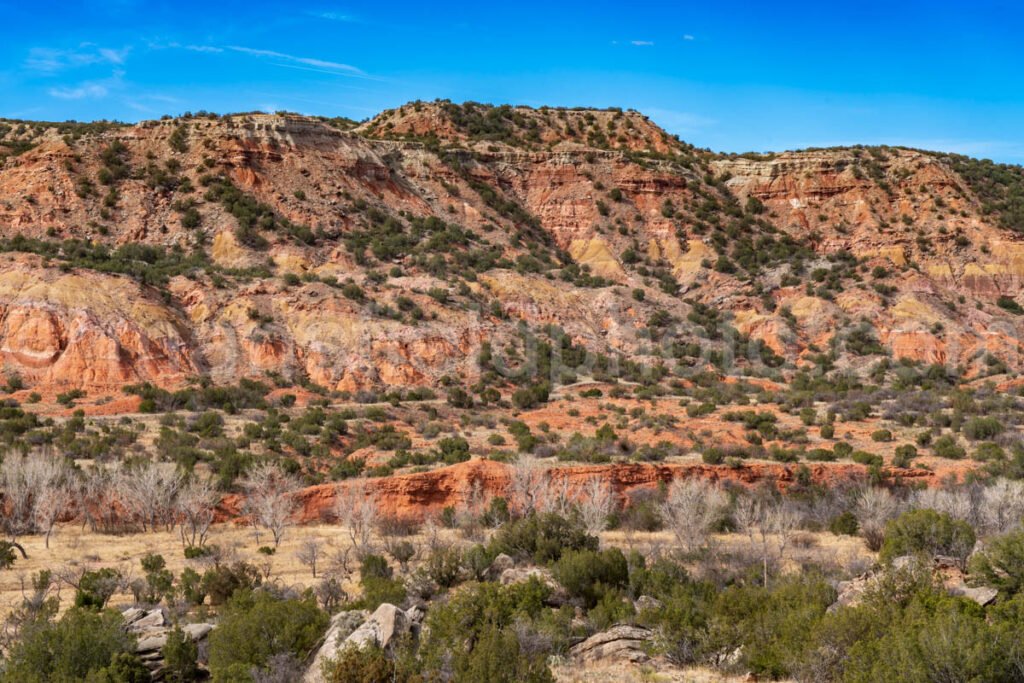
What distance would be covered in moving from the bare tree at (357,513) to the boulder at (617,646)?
27.1ft

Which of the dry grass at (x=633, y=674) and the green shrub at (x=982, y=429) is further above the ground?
the green shrub at (x=982, y=429)

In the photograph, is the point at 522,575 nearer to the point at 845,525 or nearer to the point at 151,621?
the point at 151,621

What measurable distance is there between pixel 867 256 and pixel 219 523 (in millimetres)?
49813

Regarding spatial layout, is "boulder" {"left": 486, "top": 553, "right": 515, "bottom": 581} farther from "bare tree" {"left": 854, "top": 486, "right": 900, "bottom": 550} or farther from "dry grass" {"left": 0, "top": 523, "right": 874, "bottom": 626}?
"bare tree" {"left": 854, "top": 486, "right": 900, "bottom": 550}

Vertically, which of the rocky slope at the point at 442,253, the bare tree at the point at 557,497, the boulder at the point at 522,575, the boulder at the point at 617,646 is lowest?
the bare tree at the point at 557,497

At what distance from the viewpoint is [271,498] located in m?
25.2

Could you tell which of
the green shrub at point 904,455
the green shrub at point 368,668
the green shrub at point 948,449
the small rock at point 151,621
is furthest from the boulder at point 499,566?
the green shrub at point 948,449

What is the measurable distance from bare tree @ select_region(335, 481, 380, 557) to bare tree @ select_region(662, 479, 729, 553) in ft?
27.2

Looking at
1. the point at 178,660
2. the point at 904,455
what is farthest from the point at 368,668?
the point at 904,455

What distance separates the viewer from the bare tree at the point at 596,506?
23.5 meters

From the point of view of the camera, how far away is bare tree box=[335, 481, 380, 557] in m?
22.0

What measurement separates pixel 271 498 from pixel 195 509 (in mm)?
2138

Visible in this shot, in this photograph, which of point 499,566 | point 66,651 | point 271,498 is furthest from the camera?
point 271,498

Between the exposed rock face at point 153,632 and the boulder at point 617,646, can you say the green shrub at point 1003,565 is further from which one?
the exposed rock face at point 153,632
